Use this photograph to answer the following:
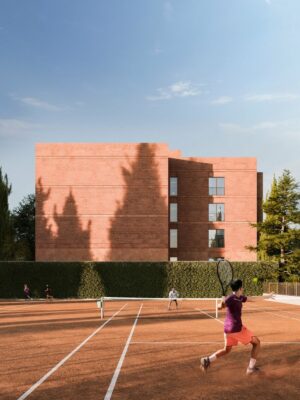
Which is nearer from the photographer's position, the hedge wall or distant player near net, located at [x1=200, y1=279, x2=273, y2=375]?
distant player near net, located at [x1=200, y1=279, x2=273, y2=375]

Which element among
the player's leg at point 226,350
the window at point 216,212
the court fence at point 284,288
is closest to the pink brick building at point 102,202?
the window at point 216,212

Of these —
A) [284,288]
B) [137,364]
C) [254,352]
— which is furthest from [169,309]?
[254,352]

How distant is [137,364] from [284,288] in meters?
40.2

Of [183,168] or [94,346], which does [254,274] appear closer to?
[183,168]

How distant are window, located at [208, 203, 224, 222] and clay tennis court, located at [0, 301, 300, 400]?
44.2 m

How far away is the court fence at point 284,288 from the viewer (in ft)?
165

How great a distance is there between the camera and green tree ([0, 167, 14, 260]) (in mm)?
70375

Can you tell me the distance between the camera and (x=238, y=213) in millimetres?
68562

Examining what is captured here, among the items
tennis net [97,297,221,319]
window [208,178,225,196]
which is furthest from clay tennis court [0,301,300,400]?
window [208,178,225,196]

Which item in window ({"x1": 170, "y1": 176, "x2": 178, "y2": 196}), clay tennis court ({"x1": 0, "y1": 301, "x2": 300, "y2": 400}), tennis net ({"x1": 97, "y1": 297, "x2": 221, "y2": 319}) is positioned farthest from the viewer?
window ({"x1": 170, "y1": 176, "x2": 178, "y2": 196})

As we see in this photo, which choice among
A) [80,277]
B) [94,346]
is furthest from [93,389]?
[80,277]

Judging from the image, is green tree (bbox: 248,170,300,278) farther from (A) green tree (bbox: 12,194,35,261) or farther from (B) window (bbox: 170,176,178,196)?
(A) green tree (bbox: 12,194,35,261)

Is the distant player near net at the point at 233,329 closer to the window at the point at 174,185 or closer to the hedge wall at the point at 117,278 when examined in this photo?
the hedge wall at the point at 117,278

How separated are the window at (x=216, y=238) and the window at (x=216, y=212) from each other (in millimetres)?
1395
